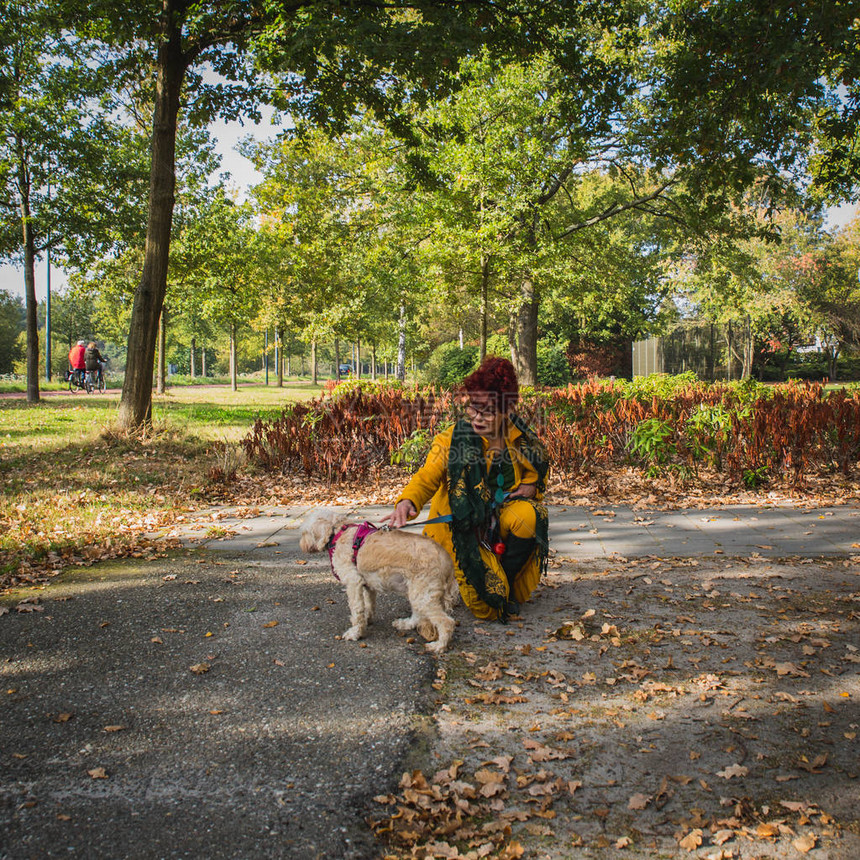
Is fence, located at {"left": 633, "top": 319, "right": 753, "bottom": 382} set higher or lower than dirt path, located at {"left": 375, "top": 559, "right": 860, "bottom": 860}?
higher

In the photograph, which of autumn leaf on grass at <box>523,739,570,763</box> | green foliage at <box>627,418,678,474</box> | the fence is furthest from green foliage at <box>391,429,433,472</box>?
the fence

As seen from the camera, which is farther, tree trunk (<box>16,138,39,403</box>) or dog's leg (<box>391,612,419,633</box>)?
tree trunk (<box>16,138,39,403</box>)

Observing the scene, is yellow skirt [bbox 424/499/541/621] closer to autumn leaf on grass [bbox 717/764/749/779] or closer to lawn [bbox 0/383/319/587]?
autumn leaf on grass [bbox 717/764/749/779]

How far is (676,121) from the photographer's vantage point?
27.1 ft

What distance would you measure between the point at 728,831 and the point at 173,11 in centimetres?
1109

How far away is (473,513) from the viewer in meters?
3.79

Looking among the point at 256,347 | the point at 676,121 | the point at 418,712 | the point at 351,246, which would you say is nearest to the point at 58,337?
the point at 256,347

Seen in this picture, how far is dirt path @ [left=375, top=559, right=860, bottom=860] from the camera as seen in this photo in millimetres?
2107

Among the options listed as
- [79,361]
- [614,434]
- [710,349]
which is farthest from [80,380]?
[710,349]

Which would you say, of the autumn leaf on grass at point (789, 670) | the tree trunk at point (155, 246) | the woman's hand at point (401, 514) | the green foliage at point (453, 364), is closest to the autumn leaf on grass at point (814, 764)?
the autumn leaf on grass at point (789, 670)

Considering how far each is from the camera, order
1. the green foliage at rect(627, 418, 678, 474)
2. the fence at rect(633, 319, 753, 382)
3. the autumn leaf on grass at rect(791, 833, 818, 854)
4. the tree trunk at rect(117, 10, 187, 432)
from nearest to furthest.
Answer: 1. the autumn leaf on grass at rect(791, 833, 818, 854)
2. the green foliage at rect(627, 418, 678, 474)
3. the tree trunk at rect(117, 10, 187, 432)
4. the fence at rect(633, 319, 753, 382)

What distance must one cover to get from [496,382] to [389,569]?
126cm

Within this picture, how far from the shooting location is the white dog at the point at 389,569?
134 inches

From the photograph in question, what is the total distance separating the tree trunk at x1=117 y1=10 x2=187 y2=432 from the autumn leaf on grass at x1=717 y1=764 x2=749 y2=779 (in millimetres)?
9160
